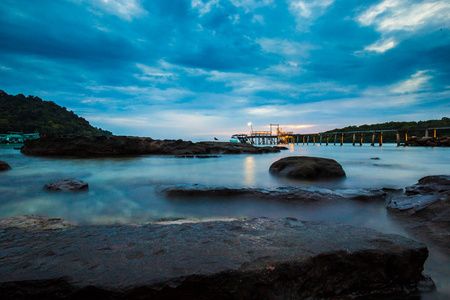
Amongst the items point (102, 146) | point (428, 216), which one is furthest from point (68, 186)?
point (102, 146)

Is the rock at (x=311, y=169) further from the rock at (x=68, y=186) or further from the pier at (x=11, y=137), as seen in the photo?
the pier at (x=11, y=137)

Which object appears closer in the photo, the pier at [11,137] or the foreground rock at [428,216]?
the foreground rock at [428,216]

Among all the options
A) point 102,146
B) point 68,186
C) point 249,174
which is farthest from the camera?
point 102,146

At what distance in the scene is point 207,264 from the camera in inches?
52.2

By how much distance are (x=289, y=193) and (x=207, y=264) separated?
9.90ft

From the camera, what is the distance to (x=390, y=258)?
1.49 metres

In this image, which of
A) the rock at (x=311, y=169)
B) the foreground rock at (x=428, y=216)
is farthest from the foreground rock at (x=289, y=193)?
the rock at (x=311, y=169)

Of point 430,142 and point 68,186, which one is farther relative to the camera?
point 430,142

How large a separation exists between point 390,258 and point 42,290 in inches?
88.8

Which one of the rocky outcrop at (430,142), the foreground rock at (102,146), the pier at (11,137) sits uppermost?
the pier at (11,137)

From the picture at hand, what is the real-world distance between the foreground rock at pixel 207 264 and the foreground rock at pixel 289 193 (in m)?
1.90

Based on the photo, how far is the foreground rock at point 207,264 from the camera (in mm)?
1160

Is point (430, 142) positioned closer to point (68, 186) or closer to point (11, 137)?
point (68, 186)

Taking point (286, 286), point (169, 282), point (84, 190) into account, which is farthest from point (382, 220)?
point (84, 190)
